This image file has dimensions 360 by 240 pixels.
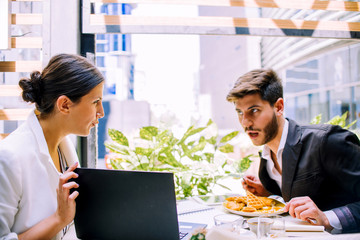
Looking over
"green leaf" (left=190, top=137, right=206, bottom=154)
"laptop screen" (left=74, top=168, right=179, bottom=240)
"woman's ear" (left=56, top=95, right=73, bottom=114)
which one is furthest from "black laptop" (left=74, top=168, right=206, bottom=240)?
"green leaf" (left=190, top=137, right=206, bottom=154)

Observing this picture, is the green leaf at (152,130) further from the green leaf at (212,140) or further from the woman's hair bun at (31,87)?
the woman's hair bun at (31,87)

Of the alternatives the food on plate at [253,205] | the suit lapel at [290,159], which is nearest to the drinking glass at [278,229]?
the food on plate at [253,205]

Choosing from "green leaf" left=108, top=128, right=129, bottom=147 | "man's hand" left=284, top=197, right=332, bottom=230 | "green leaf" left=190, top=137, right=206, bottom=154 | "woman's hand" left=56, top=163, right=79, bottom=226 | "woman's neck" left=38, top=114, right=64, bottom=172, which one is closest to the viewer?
"woman's hand" left=56, top=163, right=79, bottom=226

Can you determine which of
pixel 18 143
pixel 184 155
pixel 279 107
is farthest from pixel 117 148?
pixel 279 107

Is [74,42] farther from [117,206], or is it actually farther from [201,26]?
[117,206]

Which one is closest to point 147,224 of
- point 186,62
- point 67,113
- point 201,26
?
point 67,113

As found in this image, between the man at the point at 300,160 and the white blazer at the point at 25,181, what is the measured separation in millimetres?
1105

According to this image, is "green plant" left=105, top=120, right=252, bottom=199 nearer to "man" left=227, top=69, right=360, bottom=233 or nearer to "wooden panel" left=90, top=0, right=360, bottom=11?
Answer: "man" left=227, top=69, right=360, bottom=233

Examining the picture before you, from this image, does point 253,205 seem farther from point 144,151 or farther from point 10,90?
point 10,90

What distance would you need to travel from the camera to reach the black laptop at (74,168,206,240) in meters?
0.97

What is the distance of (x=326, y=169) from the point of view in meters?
1.48

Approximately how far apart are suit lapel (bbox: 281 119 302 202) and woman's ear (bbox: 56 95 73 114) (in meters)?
1.18

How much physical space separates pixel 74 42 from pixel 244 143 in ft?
5.49

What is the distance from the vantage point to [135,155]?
88.9 inches
